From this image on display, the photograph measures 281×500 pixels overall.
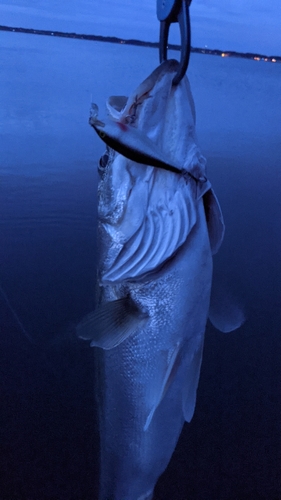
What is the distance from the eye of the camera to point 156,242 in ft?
4.78

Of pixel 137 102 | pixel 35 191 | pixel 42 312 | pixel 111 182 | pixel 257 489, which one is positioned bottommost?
pixel 257 489

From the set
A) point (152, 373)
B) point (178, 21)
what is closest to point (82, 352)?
point (152, 373)

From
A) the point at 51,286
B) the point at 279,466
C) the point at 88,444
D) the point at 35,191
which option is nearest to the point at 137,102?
the point at 88,444

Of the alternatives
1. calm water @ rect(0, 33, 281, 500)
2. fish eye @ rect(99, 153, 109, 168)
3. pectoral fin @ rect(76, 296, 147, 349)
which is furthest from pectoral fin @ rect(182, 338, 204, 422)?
calm water @ rect(0, 33, 281, 500)

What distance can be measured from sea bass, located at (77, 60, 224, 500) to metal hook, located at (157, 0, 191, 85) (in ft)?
0.27

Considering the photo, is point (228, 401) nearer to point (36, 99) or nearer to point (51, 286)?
point (51, 286)

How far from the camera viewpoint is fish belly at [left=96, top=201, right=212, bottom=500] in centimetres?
151

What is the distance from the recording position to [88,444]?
8.91 feet

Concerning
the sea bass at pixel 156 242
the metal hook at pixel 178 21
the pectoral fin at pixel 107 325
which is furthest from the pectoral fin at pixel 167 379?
the metal hook at pixel 178 21

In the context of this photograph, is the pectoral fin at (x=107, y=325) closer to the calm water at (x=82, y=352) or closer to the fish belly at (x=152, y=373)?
the fish belly at (x=152, y=373)

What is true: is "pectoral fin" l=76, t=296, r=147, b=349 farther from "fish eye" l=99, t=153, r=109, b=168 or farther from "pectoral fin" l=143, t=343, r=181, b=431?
"fish eye" l=99, t=153, r=109, b=168

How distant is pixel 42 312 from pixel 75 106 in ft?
26.4

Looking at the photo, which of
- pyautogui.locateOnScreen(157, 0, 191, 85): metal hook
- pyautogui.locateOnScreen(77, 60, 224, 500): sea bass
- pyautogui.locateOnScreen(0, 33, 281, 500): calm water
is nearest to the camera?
pyautogui.locateOnScreen(157, 0, 191, 85): metal hook

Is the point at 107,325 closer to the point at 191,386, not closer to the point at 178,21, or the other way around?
the point at 191,386
